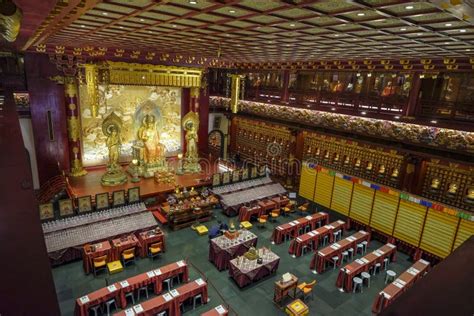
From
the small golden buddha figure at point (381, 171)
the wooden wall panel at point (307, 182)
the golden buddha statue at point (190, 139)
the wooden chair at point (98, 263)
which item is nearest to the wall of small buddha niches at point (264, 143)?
the wooden wall panel at point (307, 182)

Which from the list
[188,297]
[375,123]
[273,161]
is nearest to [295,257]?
[188,297]

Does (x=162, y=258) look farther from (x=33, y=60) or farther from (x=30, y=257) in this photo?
(x=33, y=60)

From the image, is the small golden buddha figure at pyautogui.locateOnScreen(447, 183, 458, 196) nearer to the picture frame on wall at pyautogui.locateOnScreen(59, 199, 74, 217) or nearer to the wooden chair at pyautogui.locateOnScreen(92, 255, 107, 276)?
the wooden chair at pyautogui.locateOnScreen(92, 255, 107, 276)

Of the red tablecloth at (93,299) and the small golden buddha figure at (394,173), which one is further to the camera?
the small golden buddha figure at (394,173)

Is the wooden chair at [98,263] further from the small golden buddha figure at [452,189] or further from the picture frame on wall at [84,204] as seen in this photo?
the small golden buddha figure at [452,189]

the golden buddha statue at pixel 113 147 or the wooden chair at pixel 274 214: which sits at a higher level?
the golden buddha statue at pixel 113 147

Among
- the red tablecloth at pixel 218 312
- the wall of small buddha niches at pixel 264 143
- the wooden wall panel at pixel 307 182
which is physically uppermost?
the wall of small buddha niches at pixel 264 143

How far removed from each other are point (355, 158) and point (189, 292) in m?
10.1

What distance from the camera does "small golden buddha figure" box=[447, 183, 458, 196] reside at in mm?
11223

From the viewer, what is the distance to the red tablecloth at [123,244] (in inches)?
404

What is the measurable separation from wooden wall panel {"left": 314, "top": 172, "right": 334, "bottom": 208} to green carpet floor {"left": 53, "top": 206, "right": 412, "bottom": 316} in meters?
4.39

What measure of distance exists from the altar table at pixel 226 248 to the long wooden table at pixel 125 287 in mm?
1298

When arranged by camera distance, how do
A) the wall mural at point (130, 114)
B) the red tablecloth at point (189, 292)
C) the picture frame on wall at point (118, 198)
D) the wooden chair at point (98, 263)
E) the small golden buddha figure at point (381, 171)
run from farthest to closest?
the wall mural at point (130, 114) → the small golden buddha figure at point (381, 171) → the picture frame on wall at point (118, 198) → the wooden chair at point (98, 263) → the red tablecloth at point (189, 292)

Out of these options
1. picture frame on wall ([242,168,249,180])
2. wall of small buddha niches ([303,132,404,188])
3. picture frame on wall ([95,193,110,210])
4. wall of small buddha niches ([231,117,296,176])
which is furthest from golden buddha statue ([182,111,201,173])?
wall of small buddha niches ([303,132,404,188])
